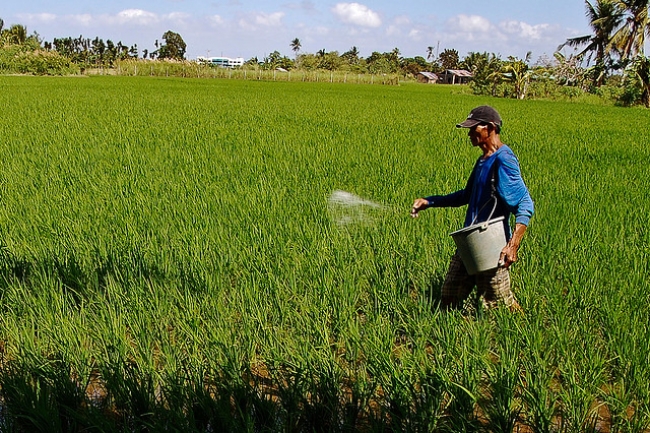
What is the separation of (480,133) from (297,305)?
104 cm

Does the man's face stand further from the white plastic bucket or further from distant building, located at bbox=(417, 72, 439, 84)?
distant building, located at bbox=(417, 72, 439, 84)

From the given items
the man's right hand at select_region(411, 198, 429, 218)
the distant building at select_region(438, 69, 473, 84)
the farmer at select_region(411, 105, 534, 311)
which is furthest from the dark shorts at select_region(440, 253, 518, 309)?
the distant building at select_region(438, 69, 473, 84)

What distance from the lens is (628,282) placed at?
2676 mm

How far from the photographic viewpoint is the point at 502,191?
7.55 feet

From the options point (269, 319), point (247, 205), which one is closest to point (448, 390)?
point (269, 319)

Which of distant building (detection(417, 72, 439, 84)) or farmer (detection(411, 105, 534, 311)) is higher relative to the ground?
distant building (detection(417, 72, 439, 84))

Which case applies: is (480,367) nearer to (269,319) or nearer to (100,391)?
(269,319)

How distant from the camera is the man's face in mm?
2322

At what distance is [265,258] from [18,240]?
4.54 feet

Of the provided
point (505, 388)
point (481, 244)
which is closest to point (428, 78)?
point (481, 244)

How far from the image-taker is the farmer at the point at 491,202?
7.52ft

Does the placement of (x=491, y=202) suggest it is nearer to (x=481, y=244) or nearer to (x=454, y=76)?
(x=481, y=244)

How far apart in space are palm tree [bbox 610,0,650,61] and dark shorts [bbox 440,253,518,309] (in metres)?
26.7

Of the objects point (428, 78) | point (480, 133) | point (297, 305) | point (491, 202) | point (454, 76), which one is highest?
point (454, 76)
